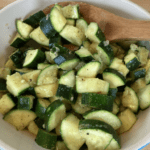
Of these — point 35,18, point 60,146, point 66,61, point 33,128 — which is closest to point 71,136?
point 60,146

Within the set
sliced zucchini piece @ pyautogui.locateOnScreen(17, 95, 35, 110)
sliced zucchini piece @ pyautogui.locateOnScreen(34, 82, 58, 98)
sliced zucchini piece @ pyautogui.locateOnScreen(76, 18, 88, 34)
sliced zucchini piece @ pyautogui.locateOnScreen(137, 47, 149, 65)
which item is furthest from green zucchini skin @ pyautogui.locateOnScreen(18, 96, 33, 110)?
sliced zucchini piece @ pyautogui.locateOnScreen(137, 47, 149, 65)

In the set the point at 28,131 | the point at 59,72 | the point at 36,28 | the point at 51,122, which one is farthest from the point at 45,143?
the point at 36,28

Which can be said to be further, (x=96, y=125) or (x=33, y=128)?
(x=33, y=128)

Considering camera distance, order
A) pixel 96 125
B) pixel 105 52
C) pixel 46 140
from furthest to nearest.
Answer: pixel 105 52 < pixel 46 140 < pixel 96 125

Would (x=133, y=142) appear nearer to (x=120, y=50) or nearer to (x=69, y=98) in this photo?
(x=69, y=98)

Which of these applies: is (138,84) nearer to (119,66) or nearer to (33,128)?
(119,66)

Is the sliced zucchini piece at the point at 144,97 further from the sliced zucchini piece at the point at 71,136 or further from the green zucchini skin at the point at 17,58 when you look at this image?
the green zucchini skin at the point at 17,58

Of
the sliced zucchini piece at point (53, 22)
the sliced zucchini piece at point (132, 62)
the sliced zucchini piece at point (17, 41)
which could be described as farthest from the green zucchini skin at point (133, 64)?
the sliced zucchini piece at point (17, 41)
